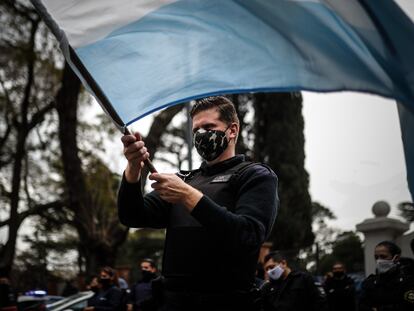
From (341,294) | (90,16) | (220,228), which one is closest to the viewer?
(220,228)

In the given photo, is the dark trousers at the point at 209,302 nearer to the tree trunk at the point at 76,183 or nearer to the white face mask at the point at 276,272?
the white face mask at the point at 276,272

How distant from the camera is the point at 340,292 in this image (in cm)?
1002

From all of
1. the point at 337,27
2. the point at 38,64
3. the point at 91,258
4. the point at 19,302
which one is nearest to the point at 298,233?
the point at 91,258

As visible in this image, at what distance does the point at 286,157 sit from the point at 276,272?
1518 cm

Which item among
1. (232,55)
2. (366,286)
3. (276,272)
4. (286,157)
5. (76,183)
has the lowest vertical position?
(366,286)

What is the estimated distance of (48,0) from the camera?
116 inches

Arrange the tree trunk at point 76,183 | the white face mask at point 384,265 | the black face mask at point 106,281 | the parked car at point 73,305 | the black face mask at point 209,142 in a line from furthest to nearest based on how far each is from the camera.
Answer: the tree trunk at point 76,183 → the parked car at point 73,305 → the black face mask at point 106,281 → the white face mask at point 384,265 → the black face mask at point 209,142

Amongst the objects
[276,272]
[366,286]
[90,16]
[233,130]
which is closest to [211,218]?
[233,130]

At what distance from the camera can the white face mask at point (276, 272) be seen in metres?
7.07

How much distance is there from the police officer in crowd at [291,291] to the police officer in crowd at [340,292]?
3203 millimetres

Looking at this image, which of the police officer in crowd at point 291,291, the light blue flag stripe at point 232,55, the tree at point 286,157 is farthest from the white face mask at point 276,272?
the tree at point 286,157

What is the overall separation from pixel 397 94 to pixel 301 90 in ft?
1.87

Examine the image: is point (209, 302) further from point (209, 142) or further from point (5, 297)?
point (5, 297)

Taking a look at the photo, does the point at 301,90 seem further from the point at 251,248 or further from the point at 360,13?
the point at 251,248
